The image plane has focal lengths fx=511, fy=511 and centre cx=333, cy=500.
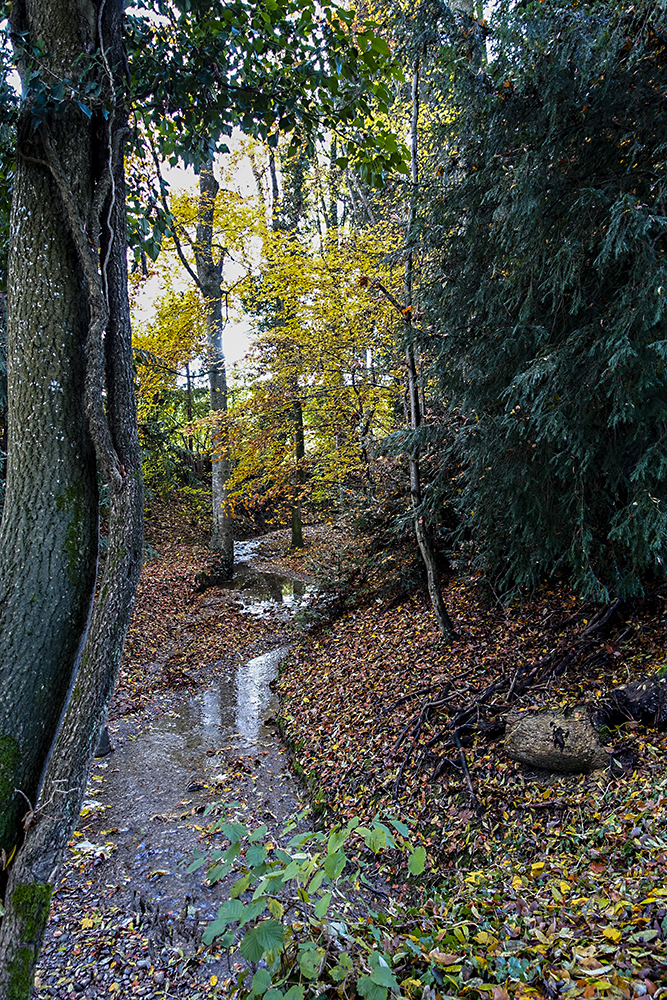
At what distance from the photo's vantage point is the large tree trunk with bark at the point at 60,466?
2.13 m

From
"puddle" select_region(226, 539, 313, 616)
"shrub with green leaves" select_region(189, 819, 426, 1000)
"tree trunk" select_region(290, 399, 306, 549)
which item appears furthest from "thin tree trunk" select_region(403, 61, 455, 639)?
"shrub with green leaves" select_region(189, 819, 426, 1000)

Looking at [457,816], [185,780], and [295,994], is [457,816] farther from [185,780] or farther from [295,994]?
[185,780]

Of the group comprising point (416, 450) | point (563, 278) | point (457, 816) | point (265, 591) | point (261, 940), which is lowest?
point (457, 816)

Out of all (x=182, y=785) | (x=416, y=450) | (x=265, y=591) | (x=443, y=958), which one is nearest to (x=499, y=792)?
(x=443, y=958)

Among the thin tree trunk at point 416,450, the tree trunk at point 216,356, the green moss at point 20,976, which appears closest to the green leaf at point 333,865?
the green moss at point 20,976

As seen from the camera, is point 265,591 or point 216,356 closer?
point 216,356

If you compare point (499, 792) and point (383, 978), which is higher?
point (383, 978)

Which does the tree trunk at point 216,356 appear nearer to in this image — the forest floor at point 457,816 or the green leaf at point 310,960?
the forest floor at point 457,816

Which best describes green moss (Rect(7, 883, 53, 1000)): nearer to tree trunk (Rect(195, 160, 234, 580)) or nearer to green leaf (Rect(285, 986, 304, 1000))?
green leaf (Rect(285, 986, 304, 1000))

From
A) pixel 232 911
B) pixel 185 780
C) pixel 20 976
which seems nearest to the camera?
pixel 232 911

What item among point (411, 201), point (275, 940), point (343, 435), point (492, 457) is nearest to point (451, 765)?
point (492, 457)

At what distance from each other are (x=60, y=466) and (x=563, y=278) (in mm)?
3678

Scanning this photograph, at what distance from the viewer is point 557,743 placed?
3928 mm

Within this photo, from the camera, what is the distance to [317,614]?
29.2 ft
